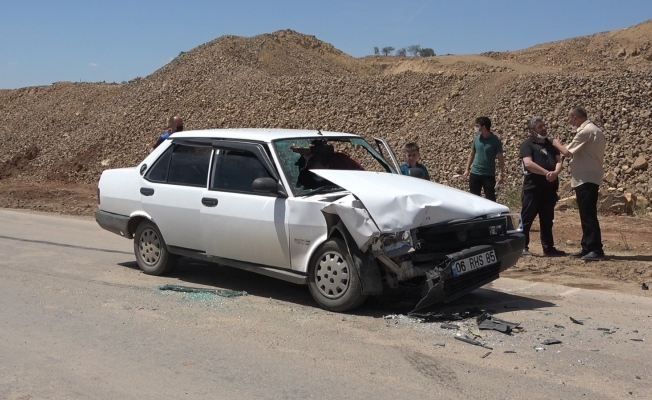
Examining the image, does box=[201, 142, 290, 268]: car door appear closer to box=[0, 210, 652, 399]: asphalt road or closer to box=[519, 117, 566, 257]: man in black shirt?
box=[0, 210, 652, 399]: asphalt road

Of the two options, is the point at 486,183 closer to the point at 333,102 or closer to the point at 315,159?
the point at 315,159

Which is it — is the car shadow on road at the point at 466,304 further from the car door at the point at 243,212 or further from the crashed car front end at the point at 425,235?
the car door at the point at 243,212

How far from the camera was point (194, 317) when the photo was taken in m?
6.83

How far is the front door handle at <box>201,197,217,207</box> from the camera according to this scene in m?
7.68

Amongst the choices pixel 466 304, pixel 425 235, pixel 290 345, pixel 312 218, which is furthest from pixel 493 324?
pixel 312 218

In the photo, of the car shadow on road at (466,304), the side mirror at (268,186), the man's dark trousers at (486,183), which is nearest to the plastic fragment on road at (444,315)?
the car shadow on road at (466,304)

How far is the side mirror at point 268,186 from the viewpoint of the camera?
709 cm

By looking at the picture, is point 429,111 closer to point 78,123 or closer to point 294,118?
point 294,118

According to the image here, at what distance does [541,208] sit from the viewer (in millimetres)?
9844

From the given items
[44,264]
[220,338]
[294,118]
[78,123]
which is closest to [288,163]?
[220,338]

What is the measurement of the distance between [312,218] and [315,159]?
108cm

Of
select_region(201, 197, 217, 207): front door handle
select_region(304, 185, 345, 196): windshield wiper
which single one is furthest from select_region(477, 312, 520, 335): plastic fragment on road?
select_region(201, 197, 217, 207): front door handle

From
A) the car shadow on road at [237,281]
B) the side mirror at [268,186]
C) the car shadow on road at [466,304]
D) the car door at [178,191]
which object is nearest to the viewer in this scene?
the car shadow on road at [466,304]

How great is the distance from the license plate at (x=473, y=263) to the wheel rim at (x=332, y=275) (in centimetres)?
95
